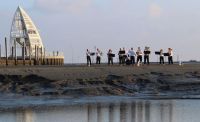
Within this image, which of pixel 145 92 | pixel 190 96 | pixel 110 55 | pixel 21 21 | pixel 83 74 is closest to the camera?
pixel 190 96

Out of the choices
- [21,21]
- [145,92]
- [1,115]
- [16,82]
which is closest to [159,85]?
[145,92]

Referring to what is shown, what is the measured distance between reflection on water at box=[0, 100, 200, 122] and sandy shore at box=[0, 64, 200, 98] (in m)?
6.38

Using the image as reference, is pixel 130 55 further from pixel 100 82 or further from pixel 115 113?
pixel 115 113

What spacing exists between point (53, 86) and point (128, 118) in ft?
47.7

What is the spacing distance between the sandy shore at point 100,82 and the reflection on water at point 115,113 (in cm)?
638

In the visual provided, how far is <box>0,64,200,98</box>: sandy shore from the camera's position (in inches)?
1416

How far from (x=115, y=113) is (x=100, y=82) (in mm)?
13505

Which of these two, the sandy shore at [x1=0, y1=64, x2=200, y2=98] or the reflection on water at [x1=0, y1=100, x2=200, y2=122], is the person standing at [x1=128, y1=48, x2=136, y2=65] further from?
the reflection on water at [x1=0, y1=100, x2=200, y2=122]

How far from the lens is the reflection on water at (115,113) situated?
23141 millimetres

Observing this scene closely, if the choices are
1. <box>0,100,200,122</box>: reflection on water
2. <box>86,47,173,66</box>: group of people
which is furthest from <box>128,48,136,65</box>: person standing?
<box>0,100,200,122</box>: reflection on water

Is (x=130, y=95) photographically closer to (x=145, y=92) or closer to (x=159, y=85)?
(x=145, y=92)

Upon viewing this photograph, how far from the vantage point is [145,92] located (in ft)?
121

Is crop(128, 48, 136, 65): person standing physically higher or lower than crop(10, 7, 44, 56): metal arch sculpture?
lower

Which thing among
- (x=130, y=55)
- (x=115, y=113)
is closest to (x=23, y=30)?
(x=130, y=55)
